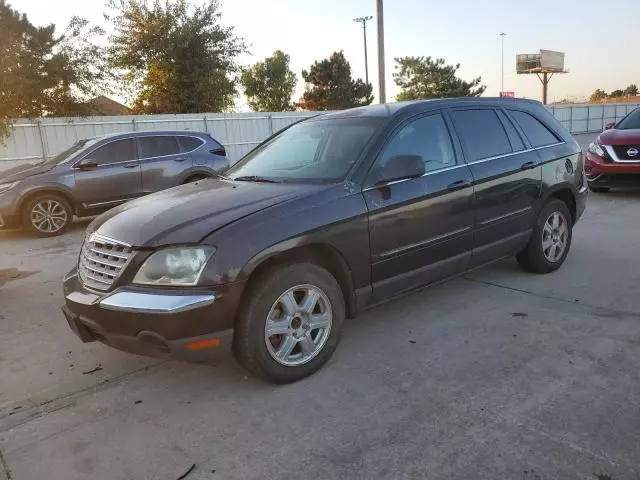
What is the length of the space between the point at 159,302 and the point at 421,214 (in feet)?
6.44

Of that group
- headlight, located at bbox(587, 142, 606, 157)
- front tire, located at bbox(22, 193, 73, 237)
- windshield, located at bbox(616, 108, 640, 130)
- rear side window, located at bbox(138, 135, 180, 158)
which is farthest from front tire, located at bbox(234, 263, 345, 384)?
windshield, located at bbox(616, 108, 640, 130)

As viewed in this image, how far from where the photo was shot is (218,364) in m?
3.73

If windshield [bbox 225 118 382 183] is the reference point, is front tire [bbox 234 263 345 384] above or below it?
below

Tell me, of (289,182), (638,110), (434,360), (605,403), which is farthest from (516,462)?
(638,110)

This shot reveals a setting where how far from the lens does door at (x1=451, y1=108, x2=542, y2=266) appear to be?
4477mm

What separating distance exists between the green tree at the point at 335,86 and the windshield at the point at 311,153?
170 feet

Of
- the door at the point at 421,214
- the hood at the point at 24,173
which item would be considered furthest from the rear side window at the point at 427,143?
the hood at the point at 24,173

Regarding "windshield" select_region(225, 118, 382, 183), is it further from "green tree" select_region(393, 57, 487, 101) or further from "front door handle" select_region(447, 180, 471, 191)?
"green tree" select_region(393, 57, 487, 101)

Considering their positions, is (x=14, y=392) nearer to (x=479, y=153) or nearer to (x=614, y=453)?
(x=614, y=453)

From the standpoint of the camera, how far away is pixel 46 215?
8867 millimetres

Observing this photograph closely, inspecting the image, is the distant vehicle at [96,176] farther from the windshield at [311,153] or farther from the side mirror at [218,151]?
the windshield at [311,153]

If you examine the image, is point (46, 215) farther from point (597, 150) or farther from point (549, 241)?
point (597, 150)

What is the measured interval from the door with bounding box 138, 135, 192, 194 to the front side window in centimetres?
667

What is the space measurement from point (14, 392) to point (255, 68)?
6110 centimetres
